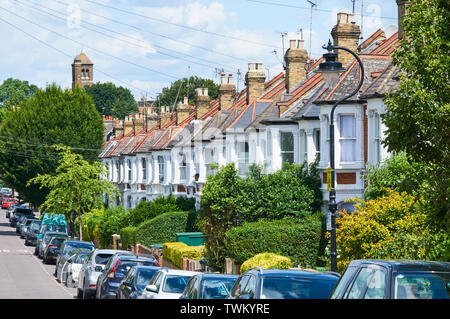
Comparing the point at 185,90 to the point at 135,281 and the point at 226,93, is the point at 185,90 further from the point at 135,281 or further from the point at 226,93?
the point at 135,281

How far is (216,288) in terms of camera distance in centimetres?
1591

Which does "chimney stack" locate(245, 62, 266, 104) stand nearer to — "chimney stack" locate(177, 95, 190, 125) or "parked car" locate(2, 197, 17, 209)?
"chimney stack" locate(177, 95, 190, 125)

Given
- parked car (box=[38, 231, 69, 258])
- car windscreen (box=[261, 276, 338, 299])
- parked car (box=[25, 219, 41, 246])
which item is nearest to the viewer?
car windscreen (box=[261, 276, 338, 299])

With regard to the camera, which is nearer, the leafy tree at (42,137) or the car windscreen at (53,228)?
the car windscreen at (53,228)

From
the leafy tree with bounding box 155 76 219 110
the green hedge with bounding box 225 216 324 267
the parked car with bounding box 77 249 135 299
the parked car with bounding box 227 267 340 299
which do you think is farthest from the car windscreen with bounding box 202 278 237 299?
the leafy tree with bounding box 155 76 219 110

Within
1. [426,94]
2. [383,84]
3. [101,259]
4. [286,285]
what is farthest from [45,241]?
[426,94]

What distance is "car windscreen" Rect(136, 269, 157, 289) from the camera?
19744 mm

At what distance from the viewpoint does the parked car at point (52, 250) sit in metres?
44.7

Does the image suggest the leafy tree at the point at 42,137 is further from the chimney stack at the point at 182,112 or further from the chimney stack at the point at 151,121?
the chimney stack at the point at 182,112

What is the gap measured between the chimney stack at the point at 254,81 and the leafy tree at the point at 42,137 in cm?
2768

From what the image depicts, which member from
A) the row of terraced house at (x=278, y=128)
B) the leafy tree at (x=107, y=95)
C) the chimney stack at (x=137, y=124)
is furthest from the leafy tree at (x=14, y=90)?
the row of terraced house at (x=278, y=128)

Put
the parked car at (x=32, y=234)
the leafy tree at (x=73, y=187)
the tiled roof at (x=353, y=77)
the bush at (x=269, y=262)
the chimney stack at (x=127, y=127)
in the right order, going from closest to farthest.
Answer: the bush at (x=269, y=262)
the tiled roof at (x=353, y=77)
the leafy tree at (x=73, y=187)
the parked car at (x=32, y=234)
the chimney stack at (x=127, y=127)

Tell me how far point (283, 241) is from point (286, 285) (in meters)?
17.4

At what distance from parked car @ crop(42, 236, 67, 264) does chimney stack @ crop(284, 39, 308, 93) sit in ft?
49.4
